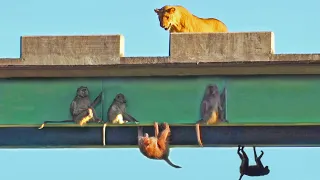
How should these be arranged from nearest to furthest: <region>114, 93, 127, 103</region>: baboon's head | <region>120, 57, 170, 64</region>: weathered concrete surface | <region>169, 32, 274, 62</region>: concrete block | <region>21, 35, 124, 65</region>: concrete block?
<region>169, 32, 274, 62</region>: concrete block < <region>120, 57, 170, 64</region>: weathered concrete surface < <region>21, 35, 124, 65</region>: concrete block < <region>114, 93, 127, 103</region>: baboon's head

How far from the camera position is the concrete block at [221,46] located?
1655 inches

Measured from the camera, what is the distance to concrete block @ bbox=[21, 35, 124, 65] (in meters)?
42.7

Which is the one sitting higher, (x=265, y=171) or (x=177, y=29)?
(x=177, y=29)

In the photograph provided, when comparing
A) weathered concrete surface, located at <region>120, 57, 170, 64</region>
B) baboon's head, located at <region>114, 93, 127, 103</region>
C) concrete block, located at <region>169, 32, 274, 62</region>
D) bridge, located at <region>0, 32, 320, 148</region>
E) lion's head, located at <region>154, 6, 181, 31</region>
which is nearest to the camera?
concrete block, located at <region>169, 32, 274, 62</region>

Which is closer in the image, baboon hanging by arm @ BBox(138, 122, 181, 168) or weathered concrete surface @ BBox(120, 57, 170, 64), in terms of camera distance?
weathered concrete surface @ BBox(120, 57, 170, 64)

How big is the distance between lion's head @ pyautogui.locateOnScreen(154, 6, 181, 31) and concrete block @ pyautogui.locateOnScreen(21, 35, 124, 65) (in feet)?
11.2

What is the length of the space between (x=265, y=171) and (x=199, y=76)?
255 cm

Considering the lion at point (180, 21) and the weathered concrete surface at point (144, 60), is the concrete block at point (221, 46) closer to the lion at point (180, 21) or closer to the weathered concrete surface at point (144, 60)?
the weathered concrete surface at point (144, 60)

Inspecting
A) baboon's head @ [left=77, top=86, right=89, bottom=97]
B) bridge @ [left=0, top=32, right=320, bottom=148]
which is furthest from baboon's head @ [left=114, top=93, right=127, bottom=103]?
baboon's head @ [left=77, top=86, right=89, bottom=97]

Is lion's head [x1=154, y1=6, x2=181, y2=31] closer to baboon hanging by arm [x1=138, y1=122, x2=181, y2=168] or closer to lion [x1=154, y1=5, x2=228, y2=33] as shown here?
lion [x1=154, y1=5, x2=228, y2=33]

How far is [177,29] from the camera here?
4631 cm

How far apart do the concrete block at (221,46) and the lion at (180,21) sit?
347 cm

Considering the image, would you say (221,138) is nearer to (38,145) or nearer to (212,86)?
(212,86)

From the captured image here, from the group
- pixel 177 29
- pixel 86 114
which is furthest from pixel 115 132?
pixel 177 29
